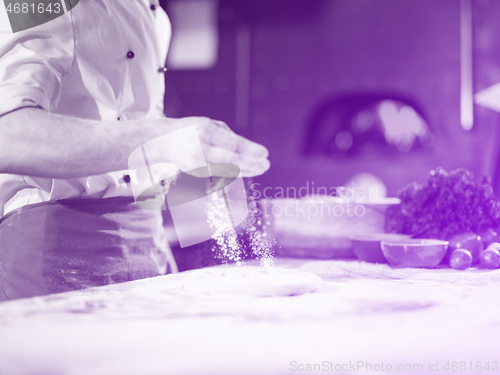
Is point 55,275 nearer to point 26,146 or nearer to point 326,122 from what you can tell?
point 26,146

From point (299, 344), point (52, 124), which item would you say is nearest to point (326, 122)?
point (52, 124)

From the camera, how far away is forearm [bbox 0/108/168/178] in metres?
0.64

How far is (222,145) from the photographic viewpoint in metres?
0.63

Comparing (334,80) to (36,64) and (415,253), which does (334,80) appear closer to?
(415,253)

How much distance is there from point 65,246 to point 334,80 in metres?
2.91

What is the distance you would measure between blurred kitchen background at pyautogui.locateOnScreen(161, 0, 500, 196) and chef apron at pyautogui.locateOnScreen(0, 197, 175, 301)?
247 centimetres

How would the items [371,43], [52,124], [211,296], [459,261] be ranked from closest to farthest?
1. [211,296]
2. [52,124]
3. [459,261]
4. [371,43]

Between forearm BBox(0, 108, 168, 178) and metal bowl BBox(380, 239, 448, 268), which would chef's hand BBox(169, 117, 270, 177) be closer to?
forearm BBox(0, 108, 168, 178)

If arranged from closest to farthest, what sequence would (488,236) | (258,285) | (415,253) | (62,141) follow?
1. (258,285)
2. (62,141)
3. (415,253)
4. (488,236)

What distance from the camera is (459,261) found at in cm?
82

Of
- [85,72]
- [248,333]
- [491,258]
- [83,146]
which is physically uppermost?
[85,72]

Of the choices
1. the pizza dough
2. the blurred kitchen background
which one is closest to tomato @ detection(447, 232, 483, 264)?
the pizza dough

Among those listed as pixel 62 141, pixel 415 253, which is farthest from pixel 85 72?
pixel 415 253

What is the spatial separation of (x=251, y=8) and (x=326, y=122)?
3.67 feet
